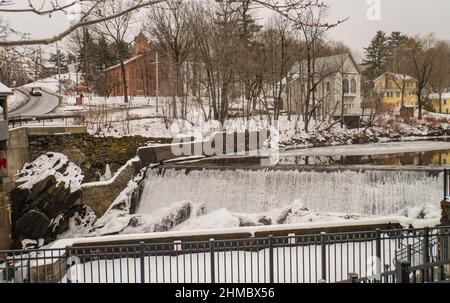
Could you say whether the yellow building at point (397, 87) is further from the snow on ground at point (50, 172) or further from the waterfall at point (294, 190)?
the snow on ground at point (50, 172)

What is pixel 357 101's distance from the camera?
42656mm

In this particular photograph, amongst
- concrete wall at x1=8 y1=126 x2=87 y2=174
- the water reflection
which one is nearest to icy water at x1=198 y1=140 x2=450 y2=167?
the water reflection

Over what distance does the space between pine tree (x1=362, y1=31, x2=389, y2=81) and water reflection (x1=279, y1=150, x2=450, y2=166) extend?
31385mm

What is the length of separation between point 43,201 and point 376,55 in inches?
1835

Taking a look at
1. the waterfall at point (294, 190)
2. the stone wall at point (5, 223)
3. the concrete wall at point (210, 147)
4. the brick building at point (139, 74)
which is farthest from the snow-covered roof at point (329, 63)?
the stone wall at point (5, 223)

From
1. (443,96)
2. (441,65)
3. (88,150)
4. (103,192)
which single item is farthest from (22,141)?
(443,96)

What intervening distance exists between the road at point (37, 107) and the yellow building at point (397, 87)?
1256 inches

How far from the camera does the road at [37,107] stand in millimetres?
28797

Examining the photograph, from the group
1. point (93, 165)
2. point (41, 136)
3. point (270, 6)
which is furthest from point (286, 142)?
point (270, 6)

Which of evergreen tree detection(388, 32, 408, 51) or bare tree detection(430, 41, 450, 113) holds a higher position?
evergreen tree detection(388, 32, 408, 51)

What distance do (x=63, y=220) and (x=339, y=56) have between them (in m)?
31.2

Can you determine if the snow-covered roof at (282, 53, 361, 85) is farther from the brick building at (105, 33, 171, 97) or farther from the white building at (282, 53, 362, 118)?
the brick building at (105, 33, 171, 97)

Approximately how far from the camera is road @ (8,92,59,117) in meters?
28.8
